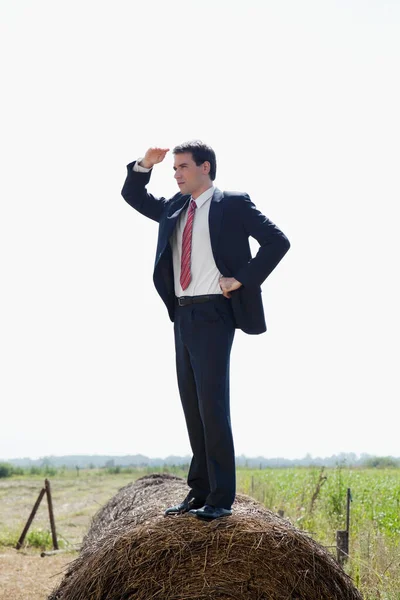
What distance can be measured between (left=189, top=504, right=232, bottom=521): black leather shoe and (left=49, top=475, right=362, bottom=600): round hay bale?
0.13 ft

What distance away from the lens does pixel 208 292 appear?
471cm

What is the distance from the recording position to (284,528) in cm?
454

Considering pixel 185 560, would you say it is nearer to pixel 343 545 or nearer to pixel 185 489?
pixel 185 489

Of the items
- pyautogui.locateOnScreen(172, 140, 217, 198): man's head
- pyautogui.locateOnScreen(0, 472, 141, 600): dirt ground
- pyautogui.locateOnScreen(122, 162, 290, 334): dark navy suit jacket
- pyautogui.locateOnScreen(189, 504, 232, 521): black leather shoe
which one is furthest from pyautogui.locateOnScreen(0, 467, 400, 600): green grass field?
pyautogui.locateOnScreen(172, 140, 217, 198): man's head

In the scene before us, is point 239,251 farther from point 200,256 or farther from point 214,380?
point 214,380

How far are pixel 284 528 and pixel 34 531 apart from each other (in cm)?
997

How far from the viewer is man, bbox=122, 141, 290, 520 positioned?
4582 mm

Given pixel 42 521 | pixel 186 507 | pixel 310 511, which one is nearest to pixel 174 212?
pixel 186 507

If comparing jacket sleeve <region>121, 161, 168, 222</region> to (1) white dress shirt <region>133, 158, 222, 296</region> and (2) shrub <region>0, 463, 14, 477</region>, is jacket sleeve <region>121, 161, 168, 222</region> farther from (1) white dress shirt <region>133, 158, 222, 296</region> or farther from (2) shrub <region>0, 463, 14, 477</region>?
(2) shrub <region>0, 463, 14, 477</region>

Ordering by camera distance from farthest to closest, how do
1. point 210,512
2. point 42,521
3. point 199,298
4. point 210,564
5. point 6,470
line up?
point 6,470 < point 42,521 < point 199,298 < point 210,512 < point 210,564

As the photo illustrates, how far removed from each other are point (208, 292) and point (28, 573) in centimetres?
681

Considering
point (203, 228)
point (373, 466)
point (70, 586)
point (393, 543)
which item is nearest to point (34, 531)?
point (393, 543)

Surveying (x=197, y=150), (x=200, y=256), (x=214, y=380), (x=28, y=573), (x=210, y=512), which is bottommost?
(x=28, y=573)

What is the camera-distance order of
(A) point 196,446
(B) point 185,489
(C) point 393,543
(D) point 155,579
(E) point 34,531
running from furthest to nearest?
(E) point 34,531, (C) point 393,543, (B) point 185,489, (A) point 196,446, (D) point 155,579
